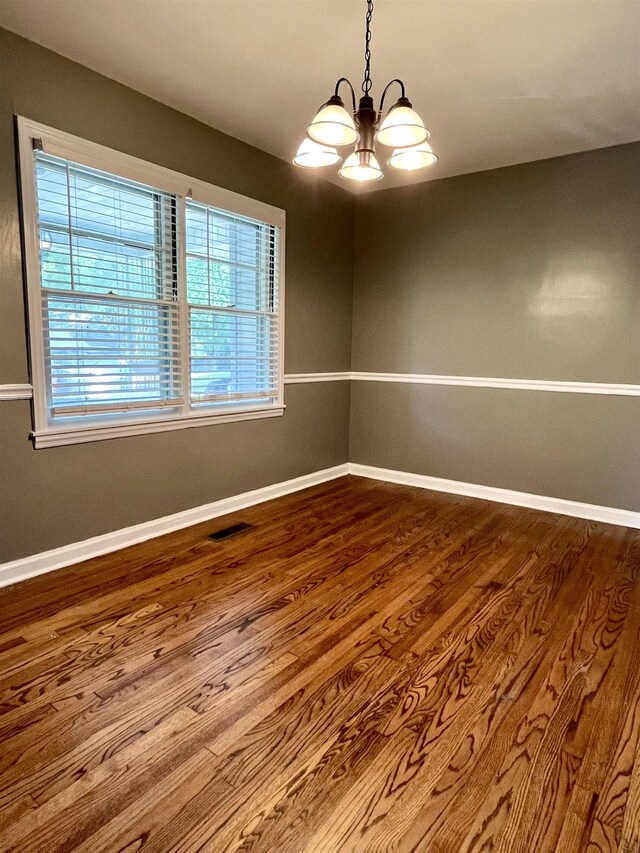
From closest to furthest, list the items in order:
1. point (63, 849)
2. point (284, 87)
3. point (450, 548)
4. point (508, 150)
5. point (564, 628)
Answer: point (63, 849) → point (564, 628) → point (284, 87) → point (450, 548) → point (508, 150)

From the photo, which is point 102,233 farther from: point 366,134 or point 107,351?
point 366,134

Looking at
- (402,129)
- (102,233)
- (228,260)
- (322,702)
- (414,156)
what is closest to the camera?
(322,702)

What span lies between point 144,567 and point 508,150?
139 inches

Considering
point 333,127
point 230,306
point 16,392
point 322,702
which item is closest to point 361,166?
point 333,127

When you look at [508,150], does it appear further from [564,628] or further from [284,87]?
[564,628]

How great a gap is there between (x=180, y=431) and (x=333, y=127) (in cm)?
200

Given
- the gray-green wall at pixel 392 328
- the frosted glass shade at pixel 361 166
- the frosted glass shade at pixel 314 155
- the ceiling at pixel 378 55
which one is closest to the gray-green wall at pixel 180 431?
the gray-green wall at pixel 392 328

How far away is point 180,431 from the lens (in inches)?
125

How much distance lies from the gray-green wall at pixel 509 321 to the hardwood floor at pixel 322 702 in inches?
40.7

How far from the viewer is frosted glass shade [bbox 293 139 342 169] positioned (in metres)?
2.06

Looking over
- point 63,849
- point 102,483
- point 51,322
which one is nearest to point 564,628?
point 63,849

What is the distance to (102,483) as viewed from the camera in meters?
2.78

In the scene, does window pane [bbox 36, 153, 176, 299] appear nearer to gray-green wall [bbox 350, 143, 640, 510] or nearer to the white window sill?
the white window sill

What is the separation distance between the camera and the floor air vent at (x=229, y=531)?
3.10 meters
